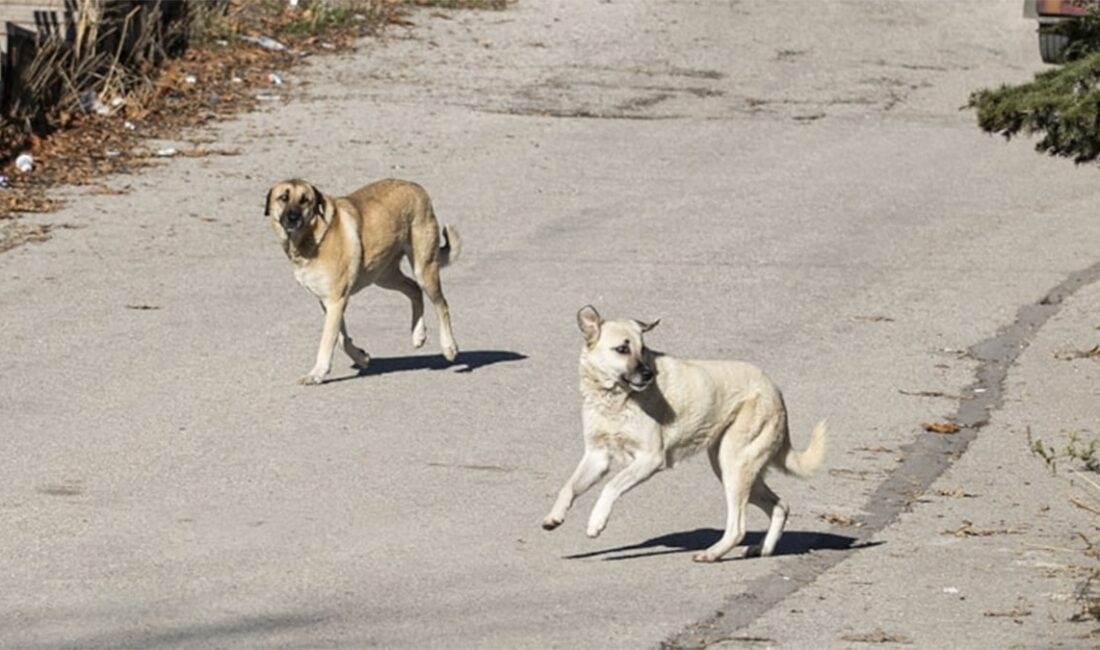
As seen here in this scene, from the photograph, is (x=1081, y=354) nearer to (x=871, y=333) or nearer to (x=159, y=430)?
(x=871, y=333)

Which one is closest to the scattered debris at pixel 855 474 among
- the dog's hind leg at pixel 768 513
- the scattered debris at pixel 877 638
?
the dog's hind leg at pixel 768 513

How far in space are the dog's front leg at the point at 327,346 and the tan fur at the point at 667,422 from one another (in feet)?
12.0

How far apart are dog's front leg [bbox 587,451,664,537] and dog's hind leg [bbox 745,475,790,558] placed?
55cm

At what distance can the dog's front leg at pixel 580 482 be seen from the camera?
31.0ft

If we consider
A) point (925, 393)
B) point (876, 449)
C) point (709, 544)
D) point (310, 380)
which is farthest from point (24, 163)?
point (709, 544)

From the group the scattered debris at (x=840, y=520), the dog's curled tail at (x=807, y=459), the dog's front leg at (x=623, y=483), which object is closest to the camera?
the dog's front leg at (x=623, y=483)

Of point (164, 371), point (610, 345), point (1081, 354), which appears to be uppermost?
point (610, 345)

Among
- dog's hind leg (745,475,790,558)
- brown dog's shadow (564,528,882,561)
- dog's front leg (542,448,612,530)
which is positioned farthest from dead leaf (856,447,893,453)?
dog's front leg (542,448,612,530)

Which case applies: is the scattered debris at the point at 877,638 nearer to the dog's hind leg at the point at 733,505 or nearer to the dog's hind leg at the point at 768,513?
the dog's hind leg at the point at 733,505

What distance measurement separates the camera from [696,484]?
11.2 meters

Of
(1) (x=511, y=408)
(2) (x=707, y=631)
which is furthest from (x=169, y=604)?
(1) (x=511, y=408)

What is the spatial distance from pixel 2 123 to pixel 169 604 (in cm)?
1149

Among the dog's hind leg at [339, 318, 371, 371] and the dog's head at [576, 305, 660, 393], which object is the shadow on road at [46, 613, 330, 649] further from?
the dog's hind leg at [339, 318, 371, 371]

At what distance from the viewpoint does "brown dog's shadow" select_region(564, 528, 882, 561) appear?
974 centimetres
